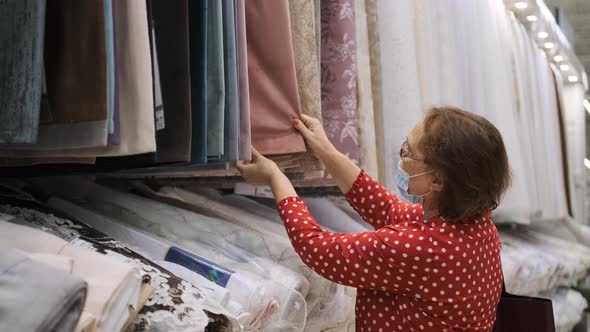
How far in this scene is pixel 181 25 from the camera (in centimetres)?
101

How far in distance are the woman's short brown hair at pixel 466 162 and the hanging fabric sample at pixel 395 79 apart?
574 mm

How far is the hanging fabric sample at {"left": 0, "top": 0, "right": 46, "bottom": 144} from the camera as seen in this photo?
0.76 m

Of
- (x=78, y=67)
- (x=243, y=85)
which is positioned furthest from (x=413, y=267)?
(x=78, y=67)

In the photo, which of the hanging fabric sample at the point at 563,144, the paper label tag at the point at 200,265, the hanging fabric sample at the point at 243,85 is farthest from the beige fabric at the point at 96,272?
the hanging fabric sample at the point at 563,144

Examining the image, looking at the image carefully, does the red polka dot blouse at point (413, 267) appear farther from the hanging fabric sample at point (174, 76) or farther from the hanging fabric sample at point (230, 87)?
the hanging fabric sample at point (174, 76)

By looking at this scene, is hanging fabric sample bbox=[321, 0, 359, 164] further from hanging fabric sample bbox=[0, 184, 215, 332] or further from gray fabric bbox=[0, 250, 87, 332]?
gray fabric bbox=[0, 250, 87, 332]

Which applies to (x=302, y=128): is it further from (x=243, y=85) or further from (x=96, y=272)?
(x=96, y=272)

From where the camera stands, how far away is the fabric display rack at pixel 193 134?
77 cm

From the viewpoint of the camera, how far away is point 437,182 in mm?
1226

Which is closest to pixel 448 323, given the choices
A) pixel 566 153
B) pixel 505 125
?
pixel 505 125

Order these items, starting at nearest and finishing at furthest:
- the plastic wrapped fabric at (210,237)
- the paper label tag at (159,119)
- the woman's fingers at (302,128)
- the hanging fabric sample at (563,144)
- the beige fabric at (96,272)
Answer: the beige fabric at (96,272)
the paper label tag at (159,119)
the plastic wrapped fabric at (210,237)
the woman's fingers at (302,128)
the hanging fabric sample at (563,144)

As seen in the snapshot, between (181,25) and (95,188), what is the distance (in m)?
0.69

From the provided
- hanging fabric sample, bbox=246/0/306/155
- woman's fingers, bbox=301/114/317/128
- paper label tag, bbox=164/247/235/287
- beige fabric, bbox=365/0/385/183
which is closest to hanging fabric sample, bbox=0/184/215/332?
paper label tag, bbox=164/247/235/287

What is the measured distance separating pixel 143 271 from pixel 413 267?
0.50 metres
